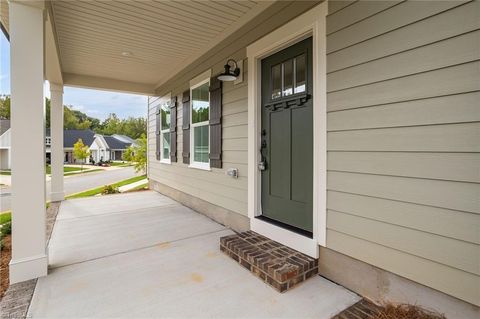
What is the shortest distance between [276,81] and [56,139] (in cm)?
521

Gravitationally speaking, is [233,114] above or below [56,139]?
above

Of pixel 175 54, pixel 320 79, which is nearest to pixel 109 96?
pixel 175 54

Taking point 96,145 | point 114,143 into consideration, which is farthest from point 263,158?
point 114,143

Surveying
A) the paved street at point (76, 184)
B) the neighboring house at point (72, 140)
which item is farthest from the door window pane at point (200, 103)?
the neighboring house at point (72, 140)

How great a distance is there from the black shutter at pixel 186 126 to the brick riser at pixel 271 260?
2.55 metres

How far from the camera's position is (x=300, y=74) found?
104 inches

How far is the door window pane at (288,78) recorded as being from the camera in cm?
277

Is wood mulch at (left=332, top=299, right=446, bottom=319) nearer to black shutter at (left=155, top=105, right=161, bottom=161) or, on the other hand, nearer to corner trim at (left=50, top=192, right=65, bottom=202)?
black shutter at (left=155, top=105, right=161, bottom=161)

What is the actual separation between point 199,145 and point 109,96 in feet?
179

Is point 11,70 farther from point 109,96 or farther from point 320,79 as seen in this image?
point 109,96

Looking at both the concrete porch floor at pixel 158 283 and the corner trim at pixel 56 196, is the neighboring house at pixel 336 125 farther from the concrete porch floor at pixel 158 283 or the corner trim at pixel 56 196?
the corner trim at pixel 56 196

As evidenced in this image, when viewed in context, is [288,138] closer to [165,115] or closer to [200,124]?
[200,124]

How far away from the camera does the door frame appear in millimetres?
2285

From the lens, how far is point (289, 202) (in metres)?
2.79
